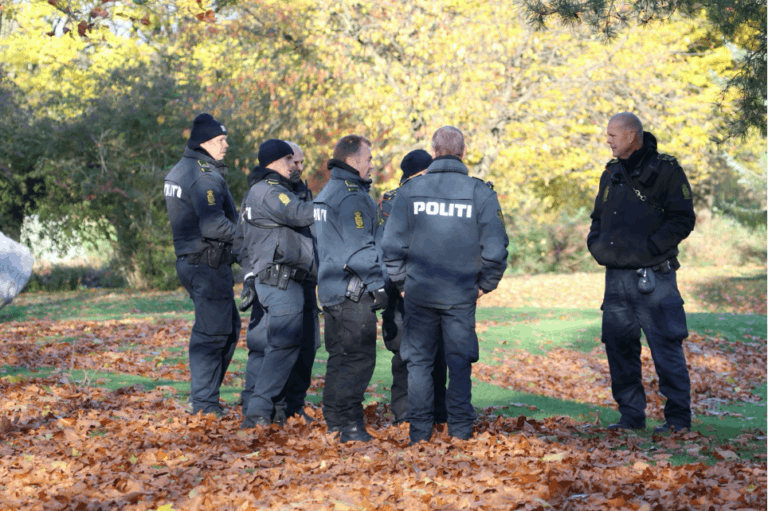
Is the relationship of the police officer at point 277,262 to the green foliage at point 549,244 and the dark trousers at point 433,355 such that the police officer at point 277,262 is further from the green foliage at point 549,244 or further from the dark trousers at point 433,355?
the green foliage at point 549,244

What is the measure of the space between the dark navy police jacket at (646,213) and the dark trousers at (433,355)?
1.36 meters

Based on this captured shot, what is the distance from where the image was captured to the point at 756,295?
863 inches

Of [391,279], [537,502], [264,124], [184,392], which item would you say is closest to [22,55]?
[264,124]

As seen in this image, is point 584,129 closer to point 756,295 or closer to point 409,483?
point 756,295

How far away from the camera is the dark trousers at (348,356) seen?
18.0 ft

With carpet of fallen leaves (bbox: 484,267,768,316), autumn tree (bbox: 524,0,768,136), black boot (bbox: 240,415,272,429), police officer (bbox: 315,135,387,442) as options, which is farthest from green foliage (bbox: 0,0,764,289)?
black boot (bbox: 240,415,272,429)

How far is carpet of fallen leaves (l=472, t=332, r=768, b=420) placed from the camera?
355 inches

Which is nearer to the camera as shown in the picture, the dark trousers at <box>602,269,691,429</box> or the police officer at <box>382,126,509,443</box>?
the police officer at <box>382,126,509,443</box>

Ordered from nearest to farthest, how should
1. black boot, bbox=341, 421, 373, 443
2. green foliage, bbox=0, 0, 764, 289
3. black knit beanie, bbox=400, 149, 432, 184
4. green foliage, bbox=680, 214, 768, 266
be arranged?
black boot, bbox=341, 421, 373, 443 → black knit beanie, bbox=400, 149, 432, 184 → green foliage, bbox=0, 0, 764, 289 → green foliage, bbox=680, 214, 768, 266

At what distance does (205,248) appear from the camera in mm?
6277

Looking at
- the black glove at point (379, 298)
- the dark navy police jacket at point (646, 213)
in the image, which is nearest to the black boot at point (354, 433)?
the black glove at point (379, 298)

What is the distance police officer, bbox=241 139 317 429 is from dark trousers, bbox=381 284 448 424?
0.74 m

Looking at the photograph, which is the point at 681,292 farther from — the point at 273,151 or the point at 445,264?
the point at 273,151

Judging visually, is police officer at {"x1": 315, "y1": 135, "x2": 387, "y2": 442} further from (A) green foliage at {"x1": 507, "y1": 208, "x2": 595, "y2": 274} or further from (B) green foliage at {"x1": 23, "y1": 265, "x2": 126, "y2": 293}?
(A) green foliage at {"x1": 507, "y1": 208, "x2": 595, "y2": 274}
